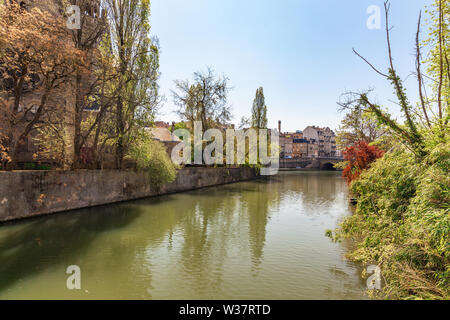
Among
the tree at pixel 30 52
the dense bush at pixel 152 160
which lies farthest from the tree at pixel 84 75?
the dense bush at pixel 152 160

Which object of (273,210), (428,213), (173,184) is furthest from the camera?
(173,184)

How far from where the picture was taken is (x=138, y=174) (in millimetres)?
22781

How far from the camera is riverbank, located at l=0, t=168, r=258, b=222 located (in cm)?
1380

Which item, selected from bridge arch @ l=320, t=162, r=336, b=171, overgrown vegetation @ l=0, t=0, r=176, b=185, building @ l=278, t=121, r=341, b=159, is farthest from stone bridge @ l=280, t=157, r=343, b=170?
overgrown vegetation @ l=0, t=0, r=176, b=185

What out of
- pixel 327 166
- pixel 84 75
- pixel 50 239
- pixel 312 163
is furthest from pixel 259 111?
pixel 327 166

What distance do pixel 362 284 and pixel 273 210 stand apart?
11.8 meters

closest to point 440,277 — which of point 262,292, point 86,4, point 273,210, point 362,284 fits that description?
point 362,284

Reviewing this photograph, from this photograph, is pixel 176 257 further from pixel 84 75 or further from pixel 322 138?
pixel 322 138

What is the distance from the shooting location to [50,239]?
457 inches

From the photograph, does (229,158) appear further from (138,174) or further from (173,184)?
(138,174)

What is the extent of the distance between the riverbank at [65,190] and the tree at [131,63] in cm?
218

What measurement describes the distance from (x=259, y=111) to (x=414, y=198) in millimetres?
42699

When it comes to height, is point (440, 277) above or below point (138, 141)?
below

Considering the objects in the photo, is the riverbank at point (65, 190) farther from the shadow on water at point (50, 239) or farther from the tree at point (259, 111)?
the tree at point (259, 111)
